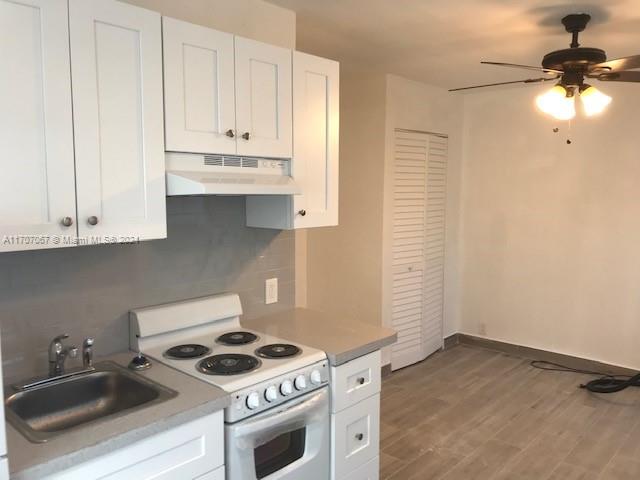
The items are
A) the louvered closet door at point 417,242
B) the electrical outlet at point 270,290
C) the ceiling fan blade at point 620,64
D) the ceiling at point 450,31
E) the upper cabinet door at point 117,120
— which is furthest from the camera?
the louvered closet door at point 417,242

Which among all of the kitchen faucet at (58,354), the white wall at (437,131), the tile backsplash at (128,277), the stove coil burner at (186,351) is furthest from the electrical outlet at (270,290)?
the white wall at (437,131)

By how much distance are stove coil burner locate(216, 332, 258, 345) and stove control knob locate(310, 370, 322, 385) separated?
0.39 m

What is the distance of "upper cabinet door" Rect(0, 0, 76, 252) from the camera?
5.11 feet

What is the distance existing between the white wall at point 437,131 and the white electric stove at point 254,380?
2199mm

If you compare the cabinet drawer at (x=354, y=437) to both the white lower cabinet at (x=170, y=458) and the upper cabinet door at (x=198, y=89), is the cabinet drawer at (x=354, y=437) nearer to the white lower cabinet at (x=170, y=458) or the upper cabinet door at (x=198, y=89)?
the white lower cabinet at (x=170, y=458)

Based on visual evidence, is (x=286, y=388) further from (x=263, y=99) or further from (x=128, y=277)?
(x=263, y=99)

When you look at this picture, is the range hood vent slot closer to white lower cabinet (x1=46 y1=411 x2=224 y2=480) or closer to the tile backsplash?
the tile backsplash

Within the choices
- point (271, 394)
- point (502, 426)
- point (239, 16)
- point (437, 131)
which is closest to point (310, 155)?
point (239, 16)

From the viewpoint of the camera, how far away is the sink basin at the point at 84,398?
180 cm

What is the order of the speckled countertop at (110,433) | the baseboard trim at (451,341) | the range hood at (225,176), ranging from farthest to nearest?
the baseboard trim at (451,341)
the range hood at (225,176)
the speckled countertop at (110,433)

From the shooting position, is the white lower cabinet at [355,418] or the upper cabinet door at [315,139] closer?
the white lower cabinet at [355,418]

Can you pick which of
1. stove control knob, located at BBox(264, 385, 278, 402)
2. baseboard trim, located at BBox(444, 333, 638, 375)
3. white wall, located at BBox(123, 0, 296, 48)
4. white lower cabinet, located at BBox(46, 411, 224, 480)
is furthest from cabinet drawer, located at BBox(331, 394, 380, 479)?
baseboard trim, located at BBox(444, 333, 638, 375)

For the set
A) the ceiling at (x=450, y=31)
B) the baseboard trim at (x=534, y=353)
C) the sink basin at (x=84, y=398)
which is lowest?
the baseboard trim at (x=534, y=353)

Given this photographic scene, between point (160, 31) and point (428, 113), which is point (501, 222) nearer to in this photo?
point (428, 113)
